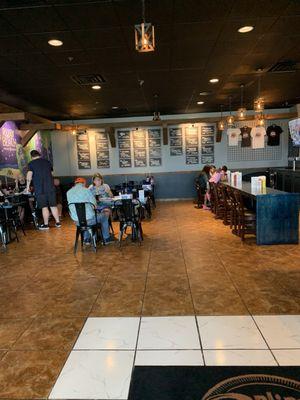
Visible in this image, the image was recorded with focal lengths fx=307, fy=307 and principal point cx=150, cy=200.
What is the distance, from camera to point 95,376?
213 cm

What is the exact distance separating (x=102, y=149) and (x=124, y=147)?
83 centimetres

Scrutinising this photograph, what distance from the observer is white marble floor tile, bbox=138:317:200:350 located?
8.14ft

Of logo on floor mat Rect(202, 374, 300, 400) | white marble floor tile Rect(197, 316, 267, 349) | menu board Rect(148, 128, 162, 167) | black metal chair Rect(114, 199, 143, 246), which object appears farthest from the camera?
menu board Rect(148, 128, 162, 167)

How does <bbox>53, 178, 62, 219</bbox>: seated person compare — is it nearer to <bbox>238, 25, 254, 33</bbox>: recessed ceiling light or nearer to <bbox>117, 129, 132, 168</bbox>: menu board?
<bbox>117, 129, 132, 168</bbox>: menu board

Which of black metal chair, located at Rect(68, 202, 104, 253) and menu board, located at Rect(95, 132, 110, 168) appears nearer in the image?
black metal chair, located at Rect(68, 202, 104, 253)

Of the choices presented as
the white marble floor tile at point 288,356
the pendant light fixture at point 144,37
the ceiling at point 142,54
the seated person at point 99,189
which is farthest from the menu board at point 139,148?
the white marble floor tile at point 288,356

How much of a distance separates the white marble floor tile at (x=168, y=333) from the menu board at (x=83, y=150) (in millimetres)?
9326

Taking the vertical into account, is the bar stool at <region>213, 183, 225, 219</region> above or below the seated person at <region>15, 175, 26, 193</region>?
below

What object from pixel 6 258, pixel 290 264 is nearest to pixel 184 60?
pixel 290 264

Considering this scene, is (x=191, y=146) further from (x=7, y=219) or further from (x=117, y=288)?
(x=117, y=288)

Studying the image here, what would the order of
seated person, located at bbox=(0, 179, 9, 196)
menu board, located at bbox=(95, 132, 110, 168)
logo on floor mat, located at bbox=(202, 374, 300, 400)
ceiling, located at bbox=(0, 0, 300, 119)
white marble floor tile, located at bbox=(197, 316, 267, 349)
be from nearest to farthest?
logo on floor mat, located at bbox=(202, 374, 300, 400), white marble floor tile, located at bbox=(197, 316, 267, 349), ceiling, located at bbox=(0, 0, 300, 119), seated person, located at bbox=(0, 179, 9, 196), menu board, located at bbox=(95, 132, 110, 168)

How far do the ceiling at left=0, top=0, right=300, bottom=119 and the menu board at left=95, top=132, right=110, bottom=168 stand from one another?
3.21 m

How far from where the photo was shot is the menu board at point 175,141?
1129cm

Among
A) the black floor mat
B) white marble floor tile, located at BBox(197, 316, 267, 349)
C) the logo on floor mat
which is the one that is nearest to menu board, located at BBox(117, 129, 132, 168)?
white marble floor tile, located at BBox(197, 316, 267, 349)
